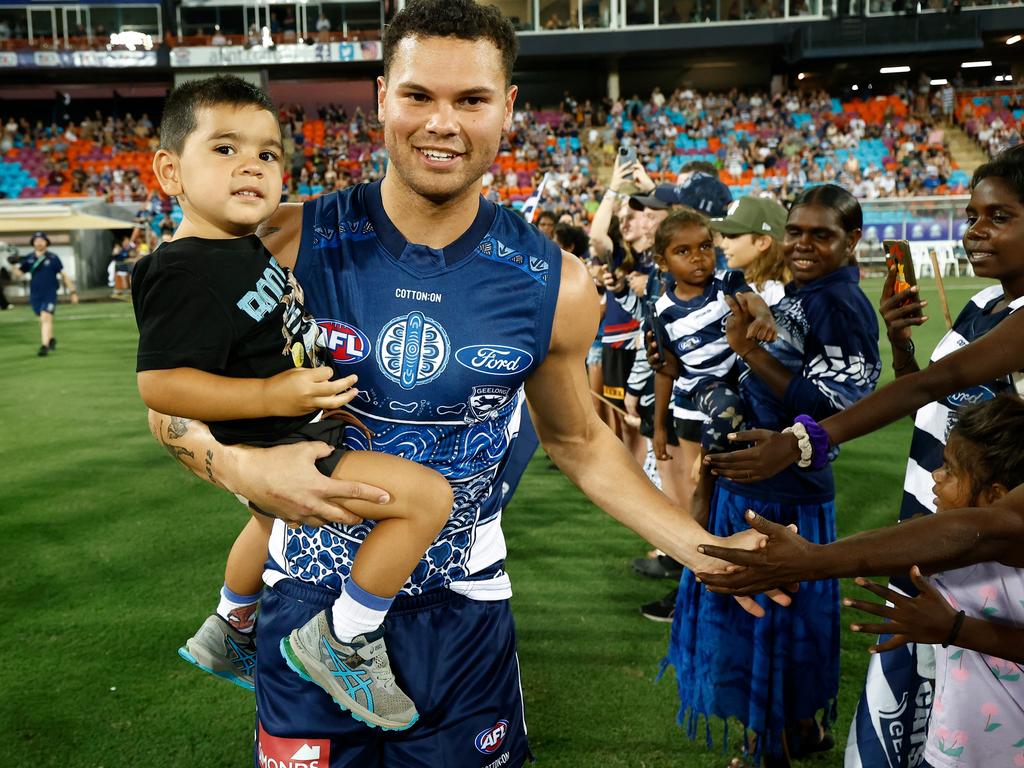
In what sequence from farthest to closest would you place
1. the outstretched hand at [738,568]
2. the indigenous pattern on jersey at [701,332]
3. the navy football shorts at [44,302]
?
the navy football shorts at [44,302]
the indigenous pattern on jersey at [701,332]
the outstretched hand at [738,568]

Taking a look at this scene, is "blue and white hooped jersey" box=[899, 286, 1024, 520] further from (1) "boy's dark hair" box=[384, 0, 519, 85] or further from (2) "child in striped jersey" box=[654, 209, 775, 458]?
(1) "boy's dark hair" box=[384, 0, 519, 85]

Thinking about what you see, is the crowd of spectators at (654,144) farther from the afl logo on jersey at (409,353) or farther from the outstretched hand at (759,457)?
the afl logo on jersey at (409,353)

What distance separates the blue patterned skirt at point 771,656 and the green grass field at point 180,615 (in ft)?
1.22

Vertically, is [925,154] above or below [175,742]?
above

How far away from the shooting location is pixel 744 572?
2350mm

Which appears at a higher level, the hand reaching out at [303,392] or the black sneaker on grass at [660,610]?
the hand reaching out at [303,392]

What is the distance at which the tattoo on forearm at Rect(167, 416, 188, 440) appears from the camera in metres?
2.24

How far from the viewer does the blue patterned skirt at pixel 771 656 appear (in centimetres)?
340

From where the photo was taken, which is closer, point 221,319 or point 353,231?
point 221,319

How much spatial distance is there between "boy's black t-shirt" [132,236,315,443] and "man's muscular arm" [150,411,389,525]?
0.07m

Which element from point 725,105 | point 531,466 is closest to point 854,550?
point 531,466

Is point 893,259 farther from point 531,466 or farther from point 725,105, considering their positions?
point 725,105

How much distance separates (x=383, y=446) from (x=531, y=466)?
6311 millimetres

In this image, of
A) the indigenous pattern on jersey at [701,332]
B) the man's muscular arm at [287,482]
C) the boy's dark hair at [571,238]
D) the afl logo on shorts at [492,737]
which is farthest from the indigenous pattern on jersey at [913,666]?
the boy's dark hair at [571,238]
